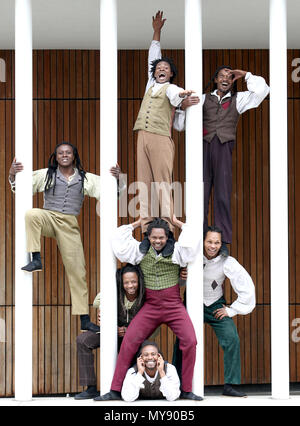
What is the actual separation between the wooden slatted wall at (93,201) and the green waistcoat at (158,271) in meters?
2.32

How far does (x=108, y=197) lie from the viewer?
811cm

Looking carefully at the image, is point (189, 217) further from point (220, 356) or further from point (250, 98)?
point (220, 356)

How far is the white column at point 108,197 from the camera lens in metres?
8.02

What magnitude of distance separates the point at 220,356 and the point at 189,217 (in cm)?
275

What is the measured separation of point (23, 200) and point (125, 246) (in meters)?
1.06

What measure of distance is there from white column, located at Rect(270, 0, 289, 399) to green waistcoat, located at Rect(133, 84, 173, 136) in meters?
0.99

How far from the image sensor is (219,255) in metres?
8.31

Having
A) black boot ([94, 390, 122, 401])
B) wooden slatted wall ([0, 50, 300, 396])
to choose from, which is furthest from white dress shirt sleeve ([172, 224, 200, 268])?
wooden slatted wall ([0, 50, 300, 396])

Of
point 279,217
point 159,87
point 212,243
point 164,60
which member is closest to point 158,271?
point 212,243

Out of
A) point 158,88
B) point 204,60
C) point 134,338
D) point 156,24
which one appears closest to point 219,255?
point 134,338

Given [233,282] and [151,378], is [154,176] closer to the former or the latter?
[233,282]

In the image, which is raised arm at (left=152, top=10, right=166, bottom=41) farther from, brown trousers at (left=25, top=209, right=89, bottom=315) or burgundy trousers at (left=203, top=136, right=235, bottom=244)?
brown trousers at (left=25, top=209, right=89, bottom=315)
